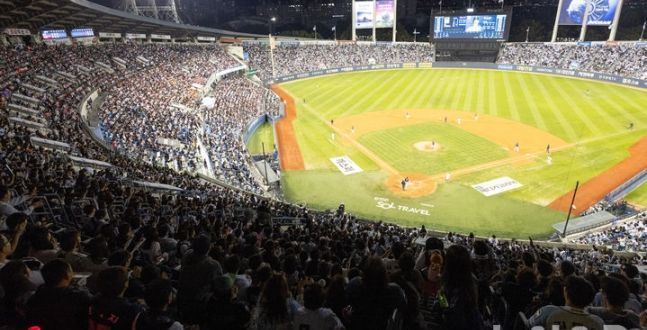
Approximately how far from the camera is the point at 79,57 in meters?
37.0

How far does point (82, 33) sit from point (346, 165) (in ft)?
115

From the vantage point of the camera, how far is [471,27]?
7125 cm

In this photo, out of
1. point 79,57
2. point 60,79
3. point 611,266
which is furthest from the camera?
point 79,57

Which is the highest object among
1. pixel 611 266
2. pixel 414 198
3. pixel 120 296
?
pixel 120 296

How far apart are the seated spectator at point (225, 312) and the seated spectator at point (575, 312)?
3301 mm

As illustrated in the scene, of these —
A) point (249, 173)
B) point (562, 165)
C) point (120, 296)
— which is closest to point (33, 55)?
point (249, 173)

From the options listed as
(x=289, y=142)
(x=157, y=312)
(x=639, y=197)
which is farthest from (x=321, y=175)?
(x=157, y=312)

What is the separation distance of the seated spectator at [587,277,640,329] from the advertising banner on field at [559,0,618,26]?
256 ft

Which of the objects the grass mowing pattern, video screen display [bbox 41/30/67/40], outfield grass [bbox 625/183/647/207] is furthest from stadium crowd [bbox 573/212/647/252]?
video screen display [bbox 41/30/67/40]

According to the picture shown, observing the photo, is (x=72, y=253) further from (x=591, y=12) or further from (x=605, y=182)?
(x=591, y=12)

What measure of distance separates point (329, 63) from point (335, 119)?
3402cm

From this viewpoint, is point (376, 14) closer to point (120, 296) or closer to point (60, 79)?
point (60, 79)

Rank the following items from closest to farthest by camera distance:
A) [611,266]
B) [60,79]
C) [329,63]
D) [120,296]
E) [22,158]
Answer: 1. [120,296]
2. [611,266]
3. [22,158]
4. [60,79]
5. [329,63]

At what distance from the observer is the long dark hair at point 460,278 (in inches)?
162
